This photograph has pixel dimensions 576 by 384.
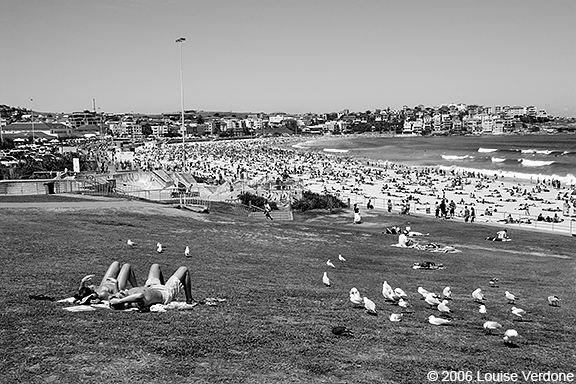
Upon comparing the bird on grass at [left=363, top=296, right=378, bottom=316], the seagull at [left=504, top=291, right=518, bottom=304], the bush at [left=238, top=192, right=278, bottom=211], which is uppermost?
the bird on grass at [left=363, top=296, right=378, bottom=316]

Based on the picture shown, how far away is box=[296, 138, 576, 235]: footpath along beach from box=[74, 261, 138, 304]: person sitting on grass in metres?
24.8

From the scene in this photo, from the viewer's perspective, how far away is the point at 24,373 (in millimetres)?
6152

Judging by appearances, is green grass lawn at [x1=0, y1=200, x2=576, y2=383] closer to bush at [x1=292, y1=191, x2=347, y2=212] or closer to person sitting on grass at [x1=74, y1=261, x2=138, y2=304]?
person sitting on grass at [x1=74, y1=261, x2=138, y2=304]

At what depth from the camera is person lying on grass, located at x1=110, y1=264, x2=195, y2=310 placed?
827 centimetres

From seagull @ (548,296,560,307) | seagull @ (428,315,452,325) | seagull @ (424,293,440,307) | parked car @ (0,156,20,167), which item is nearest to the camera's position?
seagull @ (428,315,452,325)

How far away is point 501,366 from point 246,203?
78.6 ft

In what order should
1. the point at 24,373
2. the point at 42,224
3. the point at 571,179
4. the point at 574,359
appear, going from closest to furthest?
the point at 24,373 → the point at 574,359 → the point at 42,224 → the point at 571,179

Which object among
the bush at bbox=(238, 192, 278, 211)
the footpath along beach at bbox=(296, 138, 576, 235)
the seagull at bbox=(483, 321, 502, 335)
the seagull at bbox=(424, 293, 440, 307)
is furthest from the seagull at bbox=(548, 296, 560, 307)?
the bush at bbox=(238, 192, 278, 211)

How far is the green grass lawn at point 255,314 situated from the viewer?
6824mm

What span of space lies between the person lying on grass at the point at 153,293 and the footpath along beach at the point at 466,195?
24.3 m

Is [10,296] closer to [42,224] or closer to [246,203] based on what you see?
[42,224]

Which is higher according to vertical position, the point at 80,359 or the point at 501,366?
the point at 80,359

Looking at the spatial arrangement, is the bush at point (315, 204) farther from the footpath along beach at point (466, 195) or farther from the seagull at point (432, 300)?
the seagull at point (432, 300)

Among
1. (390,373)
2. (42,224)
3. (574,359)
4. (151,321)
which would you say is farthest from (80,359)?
(42,224)
